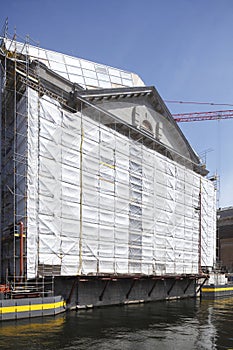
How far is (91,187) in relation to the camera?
33.7 meters

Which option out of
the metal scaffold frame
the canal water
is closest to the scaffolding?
the metal scaffold frame

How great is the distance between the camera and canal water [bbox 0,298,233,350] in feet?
65.9

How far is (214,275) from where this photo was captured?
50969mm

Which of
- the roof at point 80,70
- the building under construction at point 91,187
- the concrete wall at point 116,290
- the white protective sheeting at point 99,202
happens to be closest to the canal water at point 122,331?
the concrete wall at point 116,290

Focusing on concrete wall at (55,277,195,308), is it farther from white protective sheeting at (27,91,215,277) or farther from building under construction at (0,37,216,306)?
white protective sheeting at (27,91,215,277)

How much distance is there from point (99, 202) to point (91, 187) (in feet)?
4.98

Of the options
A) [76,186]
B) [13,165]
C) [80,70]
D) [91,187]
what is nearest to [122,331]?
[76,186]

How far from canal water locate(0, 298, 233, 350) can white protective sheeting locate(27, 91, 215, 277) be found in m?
4.25

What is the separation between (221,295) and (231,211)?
1602 inches

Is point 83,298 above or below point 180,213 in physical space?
below

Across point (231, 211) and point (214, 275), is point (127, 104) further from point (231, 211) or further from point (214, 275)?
point (231, 211)

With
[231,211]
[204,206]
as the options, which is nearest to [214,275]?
[204,206]

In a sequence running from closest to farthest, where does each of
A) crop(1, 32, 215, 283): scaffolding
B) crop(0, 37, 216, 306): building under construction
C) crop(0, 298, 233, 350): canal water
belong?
crop(0, 298, 233, 350): canal water < crop(1, 32, 215, 283): scaffolding < crop(0, 37, 216, 306): building under construction

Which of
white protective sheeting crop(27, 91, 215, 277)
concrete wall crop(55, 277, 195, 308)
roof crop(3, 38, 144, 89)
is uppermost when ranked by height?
roof crop(3, 38, 144, 89)
